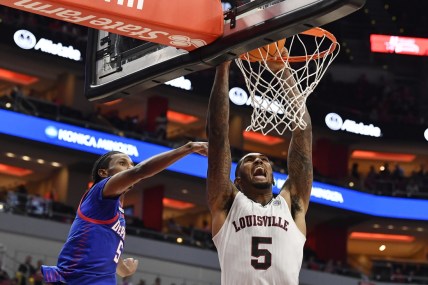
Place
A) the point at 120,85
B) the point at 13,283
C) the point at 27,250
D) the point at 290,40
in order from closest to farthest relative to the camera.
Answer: the point at 120,85 → the point at 290,40 → the point at 13,283 → the point at 27,250

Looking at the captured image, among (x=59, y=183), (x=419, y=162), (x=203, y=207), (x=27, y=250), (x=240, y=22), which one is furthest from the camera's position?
(x=419, y=162)

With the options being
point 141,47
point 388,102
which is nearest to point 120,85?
point 141,47

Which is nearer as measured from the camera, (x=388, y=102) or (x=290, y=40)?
(x=290, y=40)

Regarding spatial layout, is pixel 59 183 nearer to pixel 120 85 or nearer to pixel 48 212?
pixel 48 212

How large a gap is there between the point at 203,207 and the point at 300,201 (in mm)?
27215

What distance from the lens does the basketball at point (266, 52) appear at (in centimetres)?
655

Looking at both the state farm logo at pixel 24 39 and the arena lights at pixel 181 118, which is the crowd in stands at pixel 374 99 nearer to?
the arena lights at pixel 181 118

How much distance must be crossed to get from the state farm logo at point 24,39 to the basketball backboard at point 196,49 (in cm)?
1957

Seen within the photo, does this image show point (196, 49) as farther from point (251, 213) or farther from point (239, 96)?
point (239, 96)

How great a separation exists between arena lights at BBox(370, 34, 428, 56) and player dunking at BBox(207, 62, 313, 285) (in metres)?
28.2

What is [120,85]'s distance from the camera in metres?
6.62

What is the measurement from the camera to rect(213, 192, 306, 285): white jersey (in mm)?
5883

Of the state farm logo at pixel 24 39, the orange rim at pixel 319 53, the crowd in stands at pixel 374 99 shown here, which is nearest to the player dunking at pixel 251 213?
the orange rim at pixel 319 53

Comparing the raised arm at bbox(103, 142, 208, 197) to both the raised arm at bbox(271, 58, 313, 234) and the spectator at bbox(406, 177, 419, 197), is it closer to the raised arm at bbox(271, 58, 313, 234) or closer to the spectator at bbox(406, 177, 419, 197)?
the raised arm at bbox(271, 58, 313, 234)
